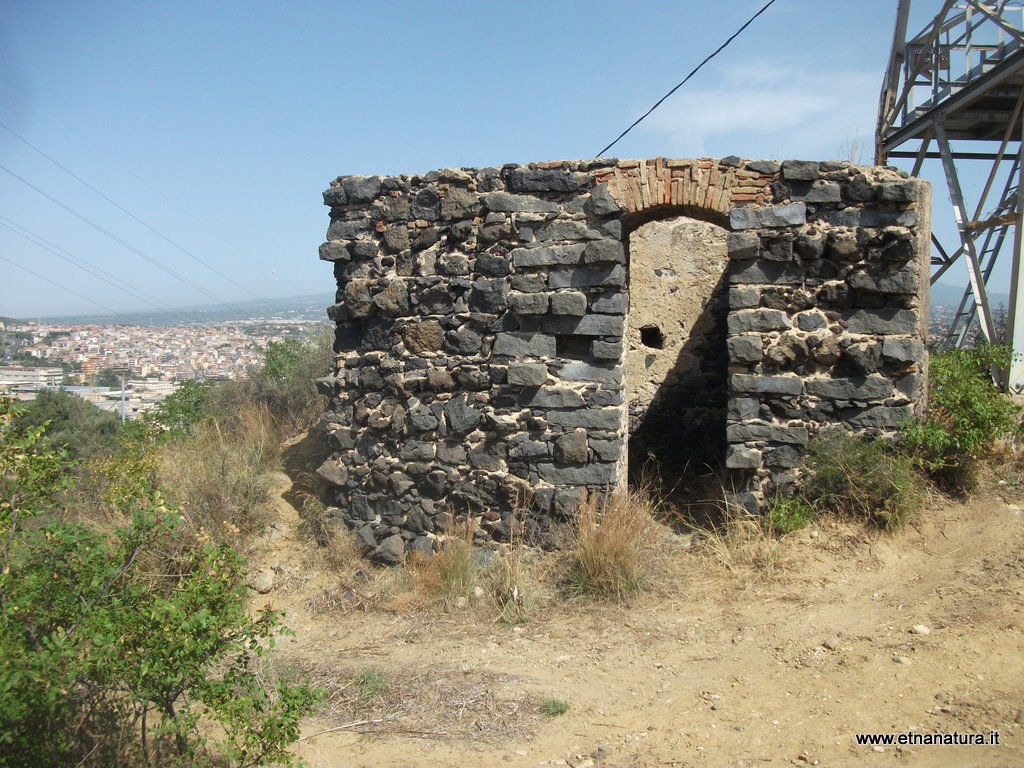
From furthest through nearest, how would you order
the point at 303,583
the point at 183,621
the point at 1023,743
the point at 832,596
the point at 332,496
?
the point at 332,496 < the point at 303,583 < the point at 832,596 < the point at 1023,743 < the point at 183,621

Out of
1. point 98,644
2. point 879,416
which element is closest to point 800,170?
point 879,416

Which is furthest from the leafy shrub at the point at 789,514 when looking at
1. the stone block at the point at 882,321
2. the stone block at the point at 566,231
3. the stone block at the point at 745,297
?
the stone block at the point at 566,231

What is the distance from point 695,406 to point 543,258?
123 inches

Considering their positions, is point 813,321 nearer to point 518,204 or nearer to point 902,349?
point 902,349

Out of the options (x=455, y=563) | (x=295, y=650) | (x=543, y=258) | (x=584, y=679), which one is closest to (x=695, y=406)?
(x=543, y=258)

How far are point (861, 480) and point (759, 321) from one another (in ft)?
4.39

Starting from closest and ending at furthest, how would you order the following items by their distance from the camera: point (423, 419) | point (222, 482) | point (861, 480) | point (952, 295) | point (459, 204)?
point (861, 480)
point (459, 204)
point (423, 419)
point (222, 482)
point (952, 295)

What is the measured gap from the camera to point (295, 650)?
4832 mm

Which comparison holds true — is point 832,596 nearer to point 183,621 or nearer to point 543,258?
point 543,258

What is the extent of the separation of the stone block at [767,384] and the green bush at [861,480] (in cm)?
42

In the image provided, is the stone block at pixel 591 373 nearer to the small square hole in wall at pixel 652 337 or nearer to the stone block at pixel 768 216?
the stone block at pixel 768 216

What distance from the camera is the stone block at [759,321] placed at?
5.41 meters

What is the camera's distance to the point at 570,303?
17.9 ft

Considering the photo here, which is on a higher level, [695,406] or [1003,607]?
[695,406]
